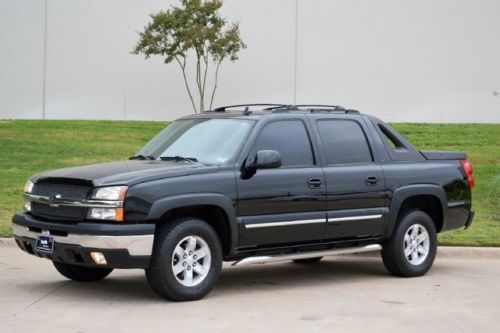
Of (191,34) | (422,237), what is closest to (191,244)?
(422,237)

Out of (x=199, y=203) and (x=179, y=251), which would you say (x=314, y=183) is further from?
(x=179, y=251)

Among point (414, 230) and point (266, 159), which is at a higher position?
point (266, 159)

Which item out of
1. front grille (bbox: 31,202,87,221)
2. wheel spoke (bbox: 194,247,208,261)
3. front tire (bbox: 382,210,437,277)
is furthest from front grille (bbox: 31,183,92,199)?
front tire (bbox: 382,210,437,277)

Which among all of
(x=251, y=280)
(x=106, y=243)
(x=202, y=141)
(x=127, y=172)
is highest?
(x=202, y=141)

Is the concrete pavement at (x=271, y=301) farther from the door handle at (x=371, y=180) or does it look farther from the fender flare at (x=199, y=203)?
the door handle at (x=371, y=180)

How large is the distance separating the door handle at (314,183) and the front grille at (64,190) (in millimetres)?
2259

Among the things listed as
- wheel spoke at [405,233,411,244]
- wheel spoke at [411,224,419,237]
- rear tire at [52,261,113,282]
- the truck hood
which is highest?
the truck hood

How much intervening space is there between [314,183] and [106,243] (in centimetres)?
234

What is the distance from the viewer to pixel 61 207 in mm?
8992

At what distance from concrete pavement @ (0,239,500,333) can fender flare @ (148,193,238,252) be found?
2.28 feet

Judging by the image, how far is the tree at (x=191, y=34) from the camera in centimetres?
2770

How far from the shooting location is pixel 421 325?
8195 mm

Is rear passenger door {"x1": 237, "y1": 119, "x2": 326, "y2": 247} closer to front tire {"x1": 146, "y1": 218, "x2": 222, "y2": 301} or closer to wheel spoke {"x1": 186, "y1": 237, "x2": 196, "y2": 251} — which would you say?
front tire {"x1": 146, "y1": 218, "x2": 222, "y2": 301}

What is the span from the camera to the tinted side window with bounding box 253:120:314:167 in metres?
9.81
